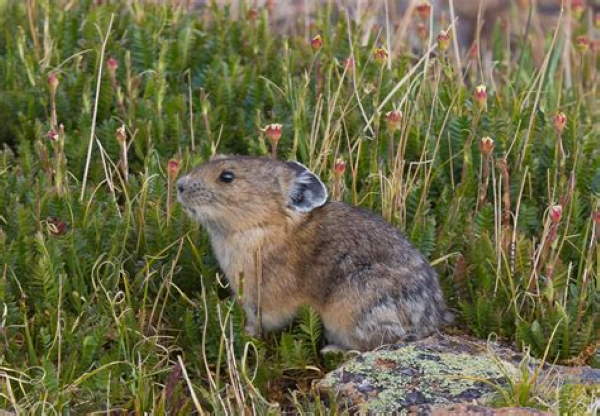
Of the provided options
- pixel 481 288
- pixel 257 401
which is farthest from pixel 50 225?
pixel 481 288

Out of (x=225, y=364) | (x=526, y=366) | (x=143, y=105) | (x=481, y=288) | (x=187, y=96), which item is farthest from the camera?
(x=187, y=96)

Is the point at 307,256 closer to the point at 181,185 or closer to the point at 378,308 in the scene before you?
the point at 378,308

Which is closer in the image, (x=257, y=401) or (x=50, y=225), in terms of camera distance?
(x=257, y=401)

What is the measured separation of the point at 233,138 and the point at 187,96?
2.26 ft

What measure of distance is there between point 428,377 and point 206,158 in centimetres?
267

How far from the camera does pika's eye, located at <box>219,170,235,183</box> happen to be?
261 inches

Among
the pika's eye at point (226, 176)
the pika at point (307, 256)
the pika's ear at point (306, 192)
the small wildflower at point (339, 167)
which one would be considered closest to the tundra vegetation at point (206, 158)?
the small wildflower at point (339, 167)

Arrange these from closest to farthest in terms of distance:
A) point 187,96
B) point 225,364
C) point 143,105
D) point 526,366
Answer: point 526,366, point 225,364, point 143,105, point 187,96

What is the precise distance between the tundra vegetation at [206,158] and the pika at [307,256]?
0.17m

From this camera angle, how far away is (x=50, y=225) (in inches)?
262

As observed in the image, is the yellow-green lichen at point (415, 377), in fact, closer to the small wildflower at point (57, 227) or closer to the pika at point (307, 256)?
the pika at point (307, 256)

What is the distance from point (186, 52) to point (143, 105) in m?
1.04

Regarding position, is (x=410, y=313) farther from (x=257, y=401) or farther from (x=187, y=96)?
(x=187, y=96)

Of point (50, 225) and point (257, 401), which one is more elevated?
point (50, 225)
